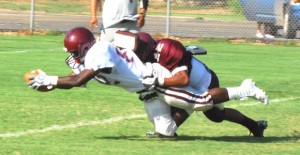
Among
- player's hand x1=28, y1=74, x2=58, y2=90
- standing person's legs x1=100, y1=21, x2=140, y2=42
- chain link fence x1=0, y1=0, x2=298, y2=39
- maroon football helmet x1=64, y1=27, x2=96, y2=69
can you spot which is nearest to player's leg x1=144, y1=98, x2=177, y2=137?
maroon football helmet x1=64, y1=27, x2=96, y2=69

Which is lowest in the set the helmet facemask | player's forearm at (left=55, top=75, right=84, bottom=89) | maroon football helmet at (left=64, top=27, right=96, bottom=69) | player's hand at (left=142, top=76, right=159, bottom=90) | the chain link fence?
the chain link fence

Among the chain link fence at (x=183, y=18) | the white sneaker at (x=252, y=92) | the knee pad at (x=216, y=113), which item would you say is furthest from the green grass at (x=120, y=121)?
the chain link fence at (x=183, y=18)

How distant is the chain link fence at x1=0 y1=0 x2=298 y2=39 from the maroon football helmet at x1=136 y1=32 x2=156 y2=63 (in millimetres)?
14930

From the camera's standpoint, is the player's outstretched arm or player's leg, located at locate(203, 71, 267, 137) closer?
the player's outstretched arm

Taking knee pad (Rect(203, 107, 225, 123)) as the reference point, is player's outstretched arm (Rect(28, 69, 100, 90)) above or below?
above

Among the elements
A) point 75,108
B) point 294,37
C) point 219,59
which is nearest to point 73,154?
point 75,108

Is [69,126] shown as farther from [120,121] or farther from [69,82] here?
[69,82]

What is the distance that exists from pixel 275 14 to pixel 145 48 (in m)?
15.9

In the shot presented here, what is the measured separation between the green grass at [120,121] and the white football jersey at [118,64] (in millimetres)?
597

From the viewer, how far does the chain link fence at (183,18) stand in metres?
25.6

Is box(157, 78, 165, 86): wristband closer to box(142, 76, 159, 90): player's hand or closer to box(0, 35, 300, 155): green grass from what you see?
box(142, 76, 159, 90): player's hand

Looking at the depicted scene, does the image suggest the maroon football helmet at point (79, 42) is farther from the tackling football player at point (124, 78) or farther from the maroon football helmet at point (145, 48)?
the maroon football helmet at point (145, 48)

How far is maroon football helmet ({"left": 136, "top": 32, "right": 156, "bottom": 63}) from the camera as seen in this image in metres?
9.33

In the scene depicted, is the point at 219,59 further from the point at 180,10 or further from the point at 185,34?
the point at 180,10
